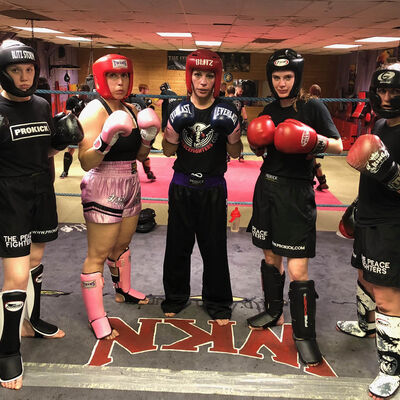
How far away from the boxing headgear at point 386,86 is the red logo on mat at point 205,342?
4.37ft

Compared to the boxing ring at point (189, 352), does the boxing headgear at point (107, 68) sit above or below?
above

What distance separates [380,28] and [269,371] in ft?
21.4

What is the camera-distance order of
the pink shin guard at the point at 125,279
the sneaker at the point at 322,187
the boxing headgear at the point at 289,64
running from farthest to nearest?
the sneaker at the point at 322,187, the pink shin guard at the point at 125,279, the boxing headgear at the point at 289,64

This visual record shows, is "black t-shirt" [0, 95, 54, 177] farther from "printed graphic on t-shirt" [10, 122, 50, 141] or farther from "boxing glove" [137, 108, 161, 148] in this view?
"boxing glove" [137, 108, 161, 148]

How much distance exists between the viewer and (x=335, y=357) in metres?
2.27

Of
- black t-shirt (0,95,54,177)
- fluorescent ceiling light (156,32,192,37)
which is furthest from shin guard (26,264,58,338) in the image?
fluorescent ceiling light (156,32,192,37)

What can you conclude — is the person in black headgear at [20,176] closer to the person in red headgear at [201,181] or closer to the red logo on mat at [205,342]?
the red logo on mat at [205,342]

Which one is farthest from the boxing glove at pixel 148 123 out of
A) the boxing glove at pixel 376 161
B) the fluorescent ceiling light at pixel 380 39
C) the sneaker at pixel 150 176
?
the fluorescent ceiling light at pixel 380 39

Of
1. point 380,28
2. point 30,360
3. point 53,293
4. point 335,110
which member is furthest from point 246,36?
point 30,360

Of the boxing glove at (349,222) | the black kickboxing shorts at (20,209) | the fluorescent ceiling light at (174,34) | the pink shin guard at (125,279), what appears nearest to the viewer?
the black kickboxing shorts at (20,209)

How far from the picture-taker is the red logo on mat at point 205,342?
2.22 metres

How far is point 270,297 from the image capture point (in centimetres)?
249

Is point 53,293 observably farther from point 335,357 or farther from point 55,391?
point 335,357

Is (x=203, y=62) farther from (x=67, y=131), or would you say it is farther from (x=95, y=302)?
(x=95, y=302)
